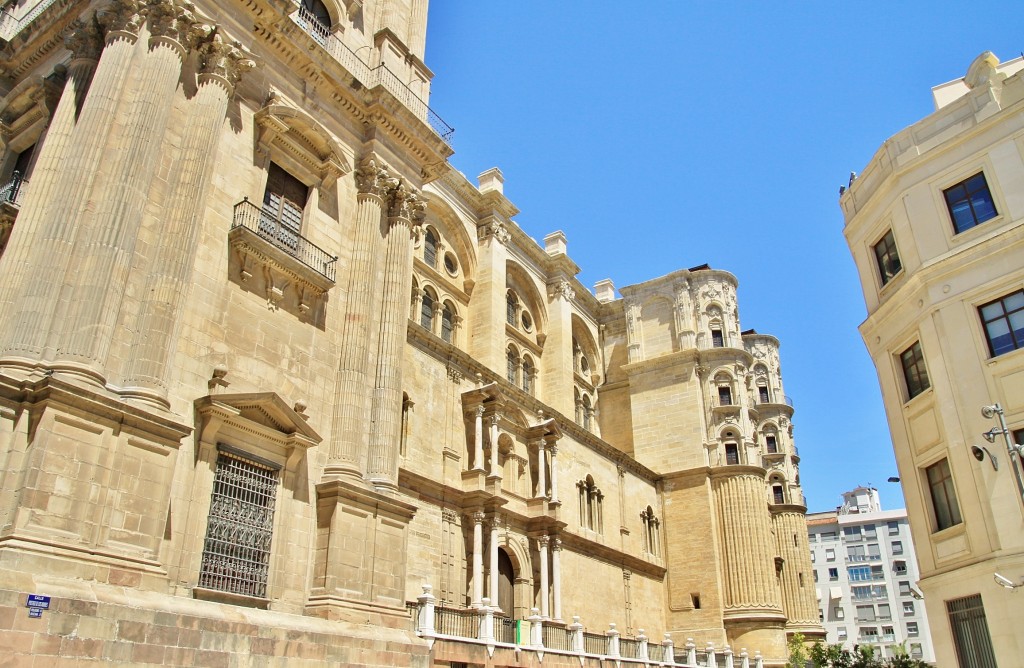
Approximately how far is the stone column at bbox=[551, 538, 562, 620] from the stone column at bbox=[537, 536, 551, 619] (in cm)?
33

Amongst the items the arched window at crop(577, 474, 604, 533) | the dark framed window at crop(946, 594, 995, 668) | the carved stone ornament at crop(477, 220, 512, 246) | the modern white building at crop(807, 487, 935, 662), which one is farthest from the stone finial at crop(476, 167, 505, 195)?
the modern white building at crop(807, 487, 935, 662)

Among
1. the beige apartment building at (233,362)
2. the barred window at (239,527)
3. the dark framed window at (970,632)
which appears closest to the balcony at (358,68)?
the beige apartment building at (233,362)

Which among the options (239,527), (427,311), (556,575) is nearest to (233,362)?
(239,527)

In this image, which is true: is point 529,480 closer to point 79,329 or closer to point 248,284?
point 248,284

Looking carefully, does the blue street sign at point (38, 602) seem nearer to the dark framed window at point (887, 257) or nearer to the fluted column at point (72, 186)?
the fluted column at point (72, 186)

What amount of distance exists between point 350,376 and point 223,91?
6.03m

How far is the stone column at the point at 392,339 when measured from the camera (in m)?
15.6

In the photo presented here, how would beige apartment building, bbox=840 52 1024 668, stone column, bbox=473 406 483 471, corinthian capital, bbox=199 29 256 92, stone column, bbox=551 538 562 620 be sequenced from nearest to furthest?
corinthian capital, bbox=199 29 256 92 → beige apartment building, bbox=840 52 1024 668 → stone column, bbox=473 406 483 471 → stone column, bbox=551 538 562 620

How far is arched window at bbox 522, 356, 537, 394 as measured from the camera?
3806cm

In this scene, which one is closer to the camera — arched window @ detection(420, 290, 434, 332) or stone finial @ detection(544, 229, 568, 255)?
arched window @ detection(420, 290, 434, 332)

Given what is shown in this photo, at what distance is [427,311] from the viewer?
107ft

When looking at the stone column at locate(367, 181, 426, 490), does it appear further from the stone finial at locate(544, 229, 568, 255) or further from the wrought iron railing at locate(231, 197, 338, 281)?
the stone finial at locate(544, 229, 568, 255)

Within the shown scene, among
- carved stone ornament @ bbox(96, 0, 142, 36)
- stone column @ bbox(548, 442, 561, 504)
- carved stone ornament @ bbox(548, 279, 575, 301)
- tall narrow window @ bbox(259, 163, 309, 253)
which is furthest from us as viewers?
carved stone ornament @ bbox(548, 279, 575, 301)

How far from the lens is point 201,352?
1304 centimetres
